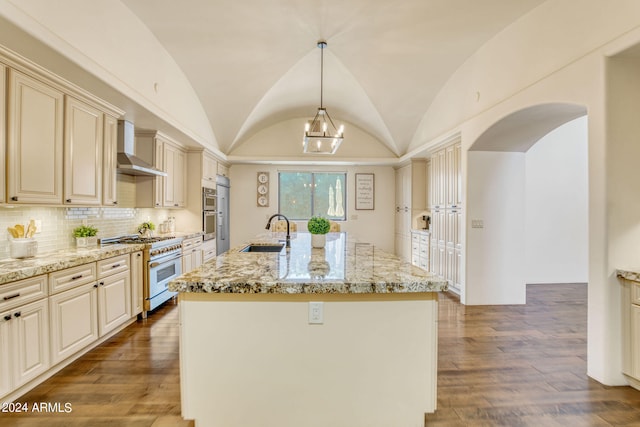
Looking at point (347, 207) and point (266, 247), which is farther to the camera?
point (347, 207)

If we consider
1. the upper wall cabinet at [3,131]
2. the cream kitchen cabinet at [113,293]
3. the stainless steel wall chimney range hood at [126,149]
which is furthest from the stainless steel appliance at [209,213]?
the upper wall cabinet at [3,131]

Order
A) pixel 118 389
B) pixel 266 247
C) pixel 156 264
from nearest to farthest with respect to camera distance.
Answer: pixel 118 389
pixel 266 247
pixel 156 264

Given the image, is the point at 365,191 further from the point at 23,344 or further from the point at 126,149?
the point at 23,344

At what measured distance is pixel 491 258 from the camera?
4.26m

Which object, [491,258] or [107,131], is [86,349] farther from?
[491,258]

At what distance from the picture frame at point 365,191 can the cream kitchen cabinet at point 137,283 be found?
16.5 feet

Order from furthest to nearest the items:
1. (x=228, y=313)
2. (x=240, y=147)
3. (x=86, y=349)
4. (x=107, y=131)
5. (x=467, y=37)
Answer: (x=240, y=147)
(x=467, y=37)
(x=107, y=131)
(x=86, y=349)
(x=228, y=313)

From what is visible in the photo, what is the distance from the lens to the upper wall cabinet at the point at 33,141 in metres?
2.26

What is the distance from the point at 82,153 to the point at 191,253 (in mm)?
2243

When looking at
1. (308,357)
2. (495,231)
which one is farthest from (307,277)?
(495,231)

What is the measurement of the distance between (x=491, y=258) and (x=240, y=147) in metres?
5.15

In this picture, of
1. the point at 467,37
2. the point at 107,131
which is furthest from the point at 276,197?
the point at 467,37

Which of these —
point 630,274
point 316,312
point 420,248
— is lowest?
point 420,248

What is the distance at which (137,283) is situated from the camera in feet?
Answer: 11.6
